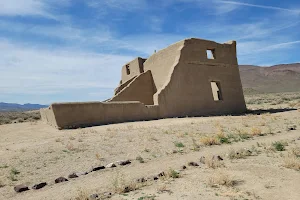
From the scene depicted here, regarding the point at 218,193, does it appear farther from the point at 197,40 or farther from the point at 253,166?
the point at 197,40

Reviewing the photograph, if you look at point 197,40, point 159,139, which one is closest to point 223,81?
point 197,40

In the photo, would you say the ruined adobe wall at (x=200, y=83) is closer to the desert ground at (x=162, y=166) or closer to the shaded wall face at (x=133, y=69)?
the shaded wall face at (x=133, y=69)

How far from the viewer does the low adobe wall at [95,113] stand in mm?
13138

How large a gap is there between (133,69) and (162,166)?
16608mm

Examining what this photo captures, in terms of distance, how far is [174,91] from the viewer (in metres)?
16.4

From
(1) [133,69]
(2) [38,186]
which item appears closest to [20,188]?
(2) [38,186]

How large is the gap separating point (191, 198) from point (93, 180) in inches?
87.9

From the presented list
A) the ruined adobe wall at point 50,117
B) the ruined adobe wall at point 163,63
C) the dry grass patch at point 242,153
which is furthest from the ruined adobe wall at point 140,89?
the dry grass patch at point 242,153

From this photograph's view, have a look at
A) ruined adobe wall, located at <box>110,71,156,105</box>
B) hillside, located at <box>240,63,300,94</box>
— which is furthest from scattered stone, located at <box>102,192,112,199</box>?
hillside, located at <box>240,63,300,94</box>

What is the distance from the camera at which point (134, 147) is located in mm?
8586

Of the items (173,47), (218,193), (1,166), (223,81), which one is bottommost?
(218,193)

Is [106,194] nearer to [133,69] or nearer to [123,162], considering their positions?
[123,162]

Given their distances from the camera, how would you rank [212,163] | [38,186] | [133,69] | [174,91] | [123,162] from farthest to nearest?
1. [133,69]
2. [174,91]
3. [123,162]
4. [212,163]
5. [38,186]

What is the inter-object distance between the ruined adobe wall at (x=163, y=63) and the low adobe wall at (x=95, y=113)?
10.1ft
